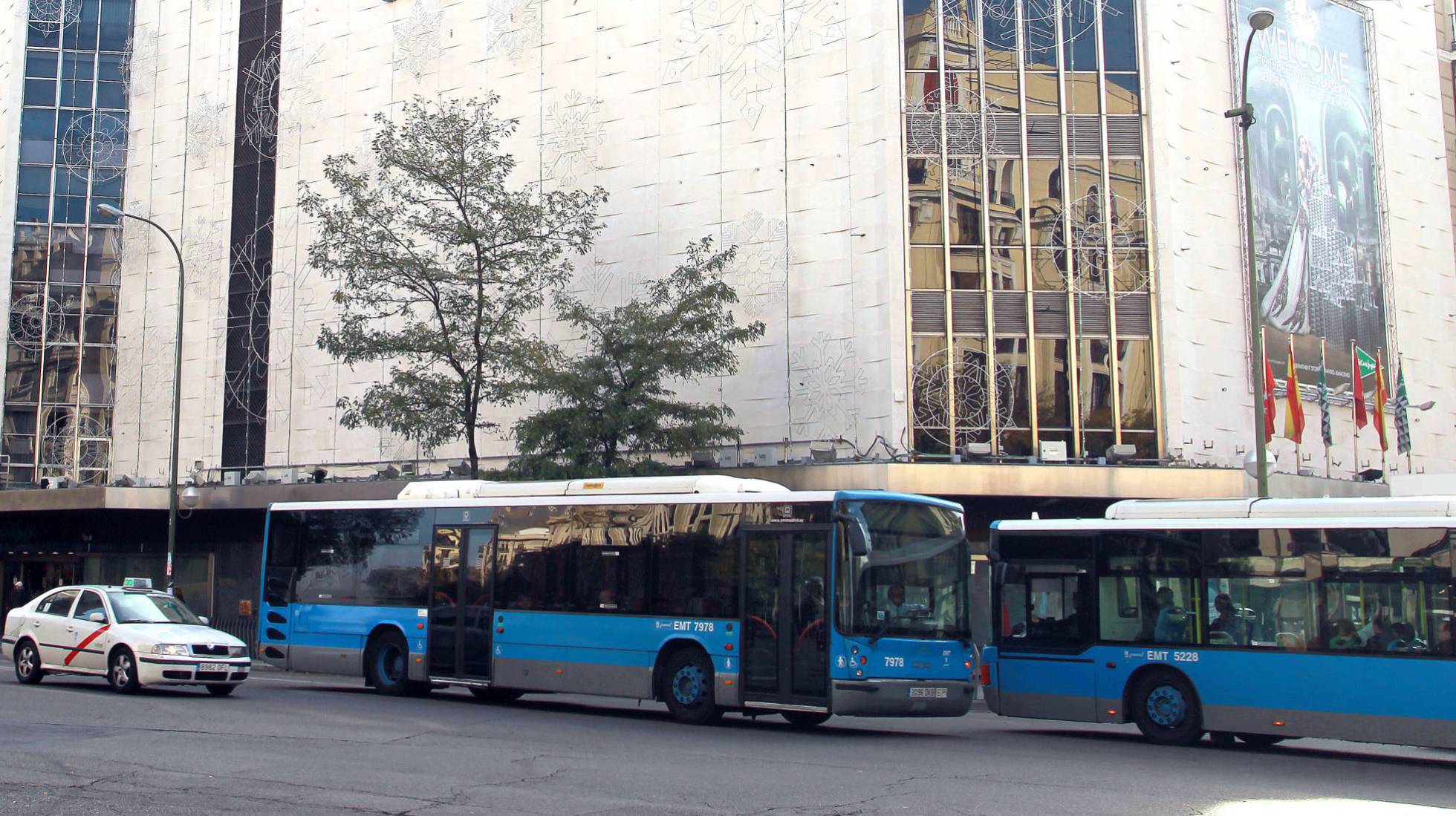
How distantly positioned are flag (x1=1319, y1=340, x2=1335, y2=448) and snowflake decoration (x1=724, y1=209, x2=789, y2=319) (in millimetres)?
11958

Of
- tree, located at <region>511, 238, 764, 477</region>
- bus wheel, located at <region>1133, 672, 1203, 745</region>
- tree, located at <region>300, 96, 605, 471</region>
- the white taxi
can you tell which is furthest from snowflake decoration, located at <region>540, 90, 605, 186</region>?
bus wheel, located at <region>1133, 672, 1203, 745</region>

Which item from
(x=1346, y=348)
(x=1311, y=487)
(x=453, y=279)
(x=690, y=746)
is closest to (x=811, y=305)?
(x=453, y=279)

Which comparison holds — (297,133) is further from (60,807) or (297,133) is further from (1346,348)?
(60,807)

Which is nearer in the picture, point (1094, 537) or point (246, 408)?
point (1094, 537)

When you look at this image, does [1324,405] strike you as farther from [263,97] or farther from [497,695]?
[263,97]

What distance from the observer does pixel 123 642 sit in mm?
18531

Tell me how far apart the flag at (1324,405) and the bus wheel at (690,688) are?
1843cm

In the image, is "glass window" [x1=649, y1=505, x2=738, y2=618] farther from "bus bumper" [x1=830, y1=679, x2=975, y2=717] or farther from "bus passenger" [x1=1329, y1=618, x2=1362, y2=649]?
"bus passenger" [x1=1329, y1=618, x2=1362, y2=649]

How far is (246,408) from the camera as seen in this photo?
37.3 meters

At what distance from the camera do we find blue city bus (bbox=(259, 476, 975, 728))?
632 inches

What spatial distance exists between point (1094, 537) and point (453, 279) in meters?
14.5

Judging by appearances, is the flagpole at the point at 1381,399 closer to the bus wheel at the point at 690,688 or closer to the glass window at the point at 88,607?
the bus wheel at the point at 690,688

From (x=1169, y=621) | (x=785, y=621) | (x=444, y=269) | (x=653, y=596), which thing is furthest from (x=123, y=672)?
(x=1169, y=621)

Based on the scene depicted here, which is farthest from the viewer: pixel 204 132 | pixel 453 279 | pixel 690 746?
pixel 204 132
